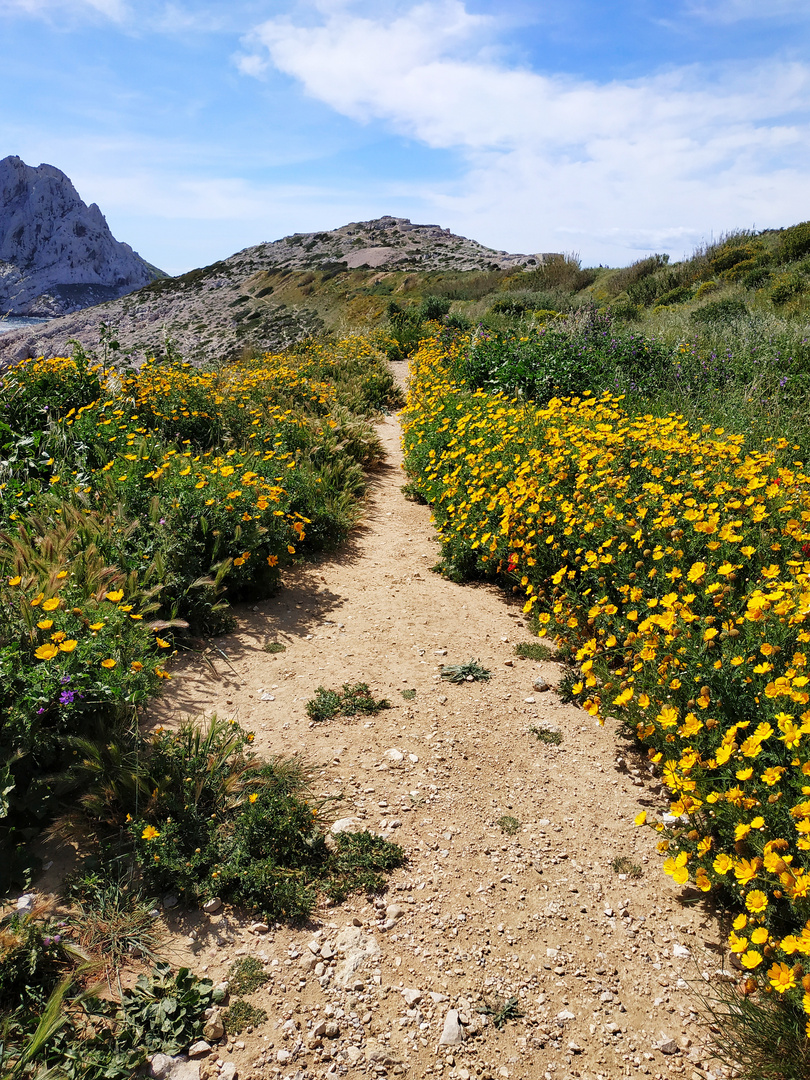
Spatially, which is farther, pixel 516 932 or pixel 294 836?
pixel 294 836

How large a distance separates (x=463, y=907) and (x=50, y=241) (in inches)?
4687

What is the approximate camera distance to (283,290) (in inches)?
1836

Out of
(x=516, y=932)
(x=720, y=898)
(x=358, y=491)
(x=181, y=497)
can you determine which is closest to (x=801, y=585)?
(x=720, y=898)

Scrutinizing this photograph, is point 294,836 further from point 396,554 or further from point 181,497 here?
point 396,554

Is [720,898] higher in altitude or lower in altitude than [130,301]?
lower

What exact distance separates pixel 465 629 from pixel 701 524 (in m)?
1.86

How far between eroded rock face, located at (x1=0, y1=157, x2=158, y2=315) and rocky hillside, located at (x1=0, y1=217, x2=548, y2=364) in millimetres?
40493

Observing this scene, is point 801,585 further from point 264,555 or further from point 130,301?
point 130,301

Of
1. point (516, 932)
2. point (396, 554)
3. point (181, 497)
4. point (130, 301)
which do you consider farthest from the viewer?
point (130, 301)

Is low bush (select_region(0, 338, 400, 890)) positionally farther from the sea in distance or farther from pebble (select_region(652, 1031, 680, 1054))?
the sea in distance

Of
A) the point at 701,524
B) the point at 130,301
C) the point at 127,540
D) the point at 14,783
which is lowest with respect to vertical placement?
the point at 14,783

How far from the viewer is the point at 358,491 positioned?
7.82 m

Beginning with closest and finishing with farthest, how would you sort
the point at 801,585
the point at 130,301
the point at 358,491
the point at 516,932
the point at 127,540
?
the point at 516,932
the point at 801,585
the point at 127,540
the point at 358,491
the point at 130,301

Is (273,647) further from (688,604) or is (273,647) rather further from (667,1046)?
(667,1046)
